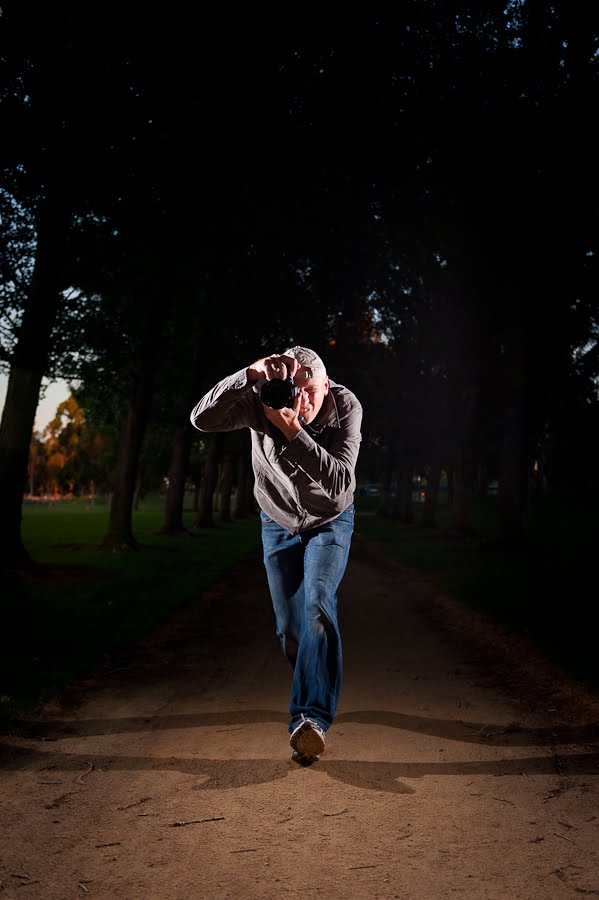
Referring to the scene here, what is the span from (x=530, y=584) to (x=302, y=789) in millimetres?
11699

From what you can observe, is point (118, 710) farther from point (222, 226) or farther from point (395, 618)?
point (222, 226)

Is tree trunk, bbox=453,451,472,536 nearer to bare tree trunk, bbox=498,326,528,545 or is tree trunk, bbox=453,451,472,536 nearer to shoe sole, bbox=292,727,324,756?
bare tree trunk, bbox=498,326,528,545

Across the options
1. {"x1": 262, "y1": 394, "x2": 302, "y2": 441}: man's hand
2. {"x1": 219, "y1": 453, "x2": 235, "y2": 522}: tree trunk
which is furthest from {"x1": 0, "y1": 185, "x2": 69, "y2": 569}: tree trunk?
{"x1": 219, "y1": 453, "x2": 235, "y2": 522}: tree trunk

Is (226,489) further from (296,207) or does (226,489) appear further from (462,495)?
(296,207)

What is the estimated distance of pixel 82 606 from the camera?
38.2 ft

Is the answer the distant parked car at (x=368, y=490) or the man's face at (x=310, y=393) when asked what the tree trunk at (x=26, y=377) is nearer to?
the man's face at (x=310, y=393)

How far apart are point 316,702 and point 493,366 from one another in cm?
2480

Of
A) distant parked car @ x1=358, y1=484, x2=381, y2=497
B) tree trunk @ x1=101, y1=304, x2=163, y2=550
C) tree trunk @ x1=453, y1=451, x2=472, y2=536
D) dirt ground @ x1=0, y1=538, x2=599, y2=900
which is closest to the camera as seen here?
dirt ground @ x1=0, y1=538, x2=599, y2=900

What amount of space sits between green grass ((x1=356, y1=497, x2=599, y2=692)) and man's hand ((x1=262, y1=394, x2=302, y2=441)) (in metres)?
3.96

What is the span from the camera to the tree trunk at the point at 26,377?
1476 centimetres

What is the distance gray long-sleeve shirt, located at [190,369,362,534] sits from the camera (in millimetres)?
4273

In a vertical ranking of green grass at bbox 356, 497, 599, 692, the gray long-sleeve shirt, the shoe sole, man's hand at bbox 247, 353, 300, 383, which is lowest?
the shoe sole

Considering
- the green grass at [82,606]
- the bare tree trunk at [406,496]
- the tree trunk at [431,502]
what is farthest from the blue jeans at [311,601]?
the bare tree trunk at [406,496]

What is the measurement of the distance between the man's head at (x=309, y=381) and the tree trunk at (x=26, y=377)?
11105 mm
